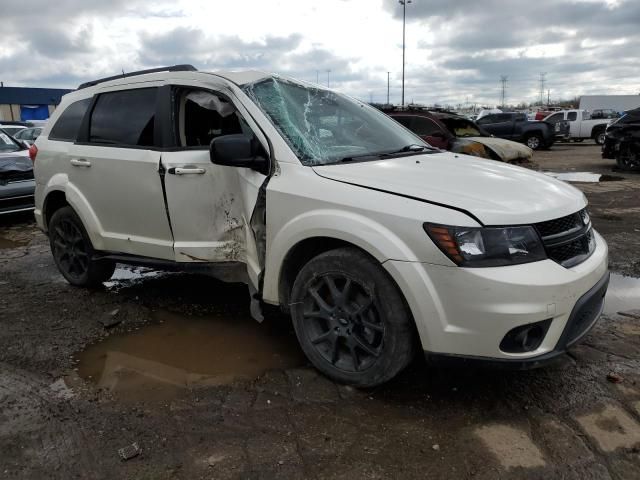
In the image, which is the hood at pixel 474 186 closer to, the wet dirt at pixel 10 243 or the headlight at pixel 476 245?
the headlight at pixel 476 245

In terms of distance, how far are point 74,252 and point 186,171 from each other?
1.85m

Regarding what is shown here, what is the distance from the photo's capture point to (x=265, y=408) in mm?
2957

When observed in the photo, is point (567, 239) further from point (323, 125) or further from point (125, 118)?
point (125, 118)

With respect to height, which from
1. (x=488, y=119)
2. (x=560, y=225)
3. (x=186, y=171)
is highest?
(x=488, y=119)

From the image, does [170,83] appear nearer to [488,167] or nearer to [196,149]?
[196,149]

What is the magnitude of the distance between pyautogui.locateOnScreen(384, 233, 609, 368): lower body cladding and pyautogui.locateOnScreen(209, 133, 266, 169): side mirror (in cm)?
113

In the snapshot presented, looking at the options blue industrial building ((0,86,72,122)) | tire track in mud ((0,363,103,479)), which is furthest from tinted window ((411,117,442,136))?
blue industrial building ((0,86,72,122))

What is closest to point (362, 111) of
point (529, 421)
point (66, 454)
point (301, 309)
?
point (301, 309)

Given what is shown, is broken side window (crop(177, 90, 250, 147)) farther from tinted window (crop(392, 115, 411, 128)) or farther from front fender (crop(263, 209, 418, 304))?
tinted window (crop(392, 115, 411, 128))

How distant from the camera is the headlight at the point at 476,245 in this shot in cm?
256

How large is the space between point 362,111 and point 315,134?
0.82 metres

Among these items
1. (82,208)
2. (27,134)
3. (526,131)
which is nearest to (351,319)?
(82,208)

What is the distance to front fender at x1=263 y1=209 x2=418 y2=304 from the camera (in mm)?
2691

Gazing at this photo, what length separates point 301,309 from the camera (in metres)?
3.20
